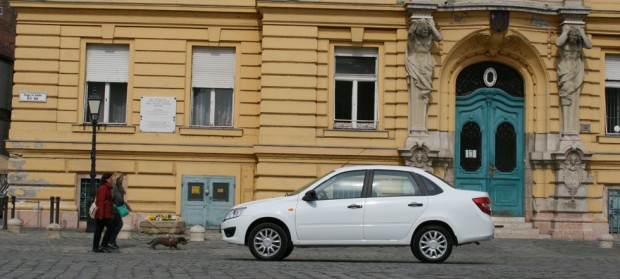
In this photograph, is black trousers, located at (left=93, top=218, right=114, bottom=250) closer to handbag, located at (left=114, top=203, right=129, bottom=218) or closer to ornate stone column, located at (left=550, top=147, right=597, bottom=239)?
handbag, located at (left=114, top=203, right=129, bottom=218)

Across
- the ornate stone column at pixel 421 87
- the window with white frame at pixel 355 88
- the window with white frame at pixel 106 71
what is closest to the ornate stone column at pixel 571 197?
the ornate stone column at pixel 421 87

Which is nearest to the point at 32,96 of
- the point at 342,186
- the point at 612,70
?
the point at 342,186

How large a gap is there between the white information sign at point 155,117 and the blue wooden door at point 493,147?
7.54 m

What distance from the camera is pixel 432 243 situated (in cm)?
1670

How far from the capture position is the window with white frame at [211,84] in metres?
26.4

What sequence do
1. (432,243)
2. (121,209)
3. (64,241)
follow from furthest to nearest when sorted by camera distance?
(64,241), (121,209), (432,243)

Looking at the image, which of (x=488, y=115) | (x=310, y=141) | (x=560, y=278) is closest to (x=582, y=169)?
(x=488, y=115)

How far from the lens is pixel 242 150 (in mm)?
25844

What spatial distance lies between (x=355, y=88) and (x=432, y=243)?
962 centimetres

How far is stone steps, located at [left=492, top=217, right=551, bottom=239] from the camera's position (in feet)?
81.8

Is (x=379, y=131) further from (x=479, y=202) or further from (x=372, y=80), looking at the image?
(x=479, y=202)

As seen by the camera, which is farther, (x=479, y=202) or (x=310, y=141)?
(x=310, y=141)

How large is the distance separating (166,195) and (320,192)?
9.62 metres

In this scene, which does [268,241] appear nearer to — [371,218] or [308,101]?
[371,218]
